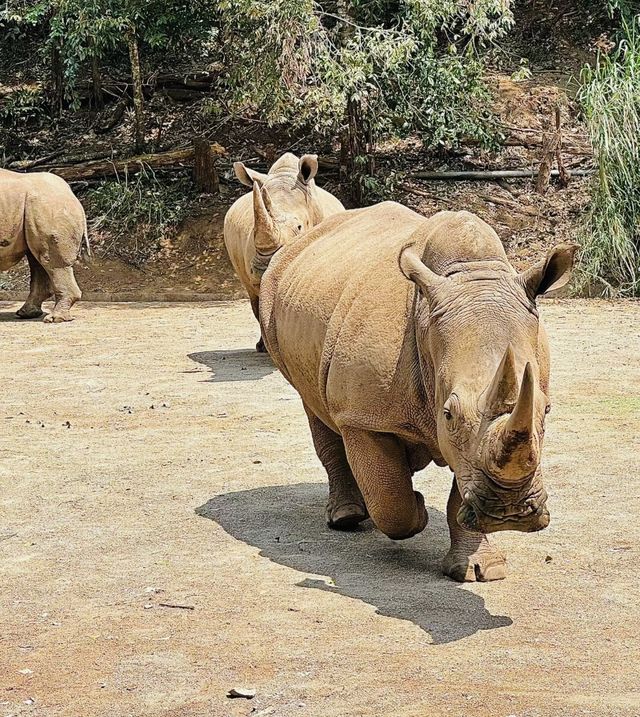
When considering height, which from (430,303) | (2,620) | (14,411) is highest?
(430,303)

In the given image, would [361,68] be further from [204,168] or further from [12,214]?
[204,168]

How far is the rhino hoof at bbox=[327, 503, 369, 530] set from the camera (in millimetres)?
5777

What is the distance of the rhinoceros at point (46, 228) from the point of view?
46.3 feet

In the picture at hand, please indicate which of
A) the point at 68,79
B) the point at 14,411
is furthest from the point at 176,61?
the point at 14,411

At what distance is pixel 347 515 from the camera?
5.77 meters

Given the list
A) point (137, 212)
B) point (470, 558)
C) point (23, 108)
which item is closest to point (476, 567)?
point (470, 558)

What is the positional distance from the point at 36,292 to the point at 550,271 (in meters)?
10.9

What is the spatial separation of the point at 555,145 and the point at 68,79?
26.5ft

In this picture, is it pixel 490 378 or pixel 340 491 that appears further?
pixel 340 491

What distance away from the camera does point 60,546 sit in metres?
5.64

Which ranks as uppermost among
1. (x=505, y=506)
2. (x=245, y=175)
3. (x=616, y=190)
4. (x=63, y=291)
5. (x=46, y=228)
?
(x=245, y=175)

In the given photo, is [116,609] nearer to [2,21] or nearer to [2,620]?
[2,620]

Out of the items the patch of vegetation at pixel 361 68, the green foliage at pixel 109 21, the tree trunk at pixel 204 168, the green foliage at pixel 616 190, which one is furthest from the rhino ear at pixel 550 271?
the tree trunk at pixel 204 168

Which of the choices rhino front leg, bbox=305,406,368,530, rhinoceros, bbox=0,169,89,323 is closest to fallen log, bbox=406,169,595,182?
rhinoceros, bbox=0,169,89,323
